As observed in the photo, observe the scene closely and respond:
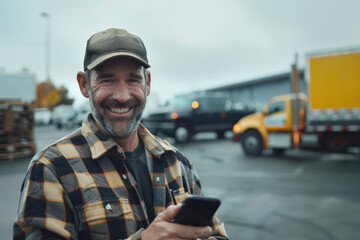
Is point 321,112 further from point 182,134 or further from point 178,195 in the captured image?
point 178,195

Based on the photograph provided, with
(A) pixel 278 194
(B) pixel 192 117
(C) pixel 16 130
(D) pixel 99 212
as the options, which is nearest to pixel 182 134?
(B) pixel 192 117

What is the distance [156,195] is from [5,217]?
4.40 meters

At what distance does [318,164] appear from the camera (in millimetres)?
10133

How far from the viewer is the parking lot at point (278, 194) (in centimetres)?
475

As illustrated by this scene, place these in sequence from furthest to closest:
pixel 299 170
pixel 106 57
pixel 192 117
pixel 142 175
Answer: pixel 192 117 < pixel 299 170 < pixel 142 175 < pixel 106 57

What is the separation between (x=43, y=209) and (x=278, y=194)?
5910mm

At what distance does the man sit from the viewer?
54.1 inches

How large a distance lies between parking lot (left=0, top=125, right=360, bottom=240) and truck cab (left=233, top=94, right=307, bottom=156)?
0.52 metres

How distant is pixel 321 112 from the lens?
35.5 ft

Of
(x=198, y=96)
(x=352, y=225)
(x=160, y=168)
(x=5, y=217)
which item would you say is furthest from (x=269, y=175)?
(x=198, y=96)

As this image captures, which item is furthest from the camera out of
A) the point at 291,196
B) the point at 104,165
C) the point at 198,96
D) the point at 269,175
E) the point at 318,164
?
the point at 198,96

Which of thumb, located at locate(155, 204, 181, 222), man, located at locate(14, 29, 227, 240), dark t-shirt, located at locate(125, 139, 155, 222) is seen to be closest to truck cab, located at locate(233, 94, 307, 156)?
man, located at locate(14, 29, 227, 240)

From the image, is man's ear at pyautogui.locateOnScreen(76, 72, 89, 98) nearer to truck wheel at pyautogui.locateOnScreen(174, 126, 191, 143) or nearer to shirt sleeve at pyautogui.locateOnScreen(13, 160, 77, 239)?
shirt sleeve at pyautogui.locateOnScreen(13, 160, 77, 239)

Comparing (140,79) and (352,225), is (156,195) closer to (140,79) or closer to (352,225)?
(140,79)
